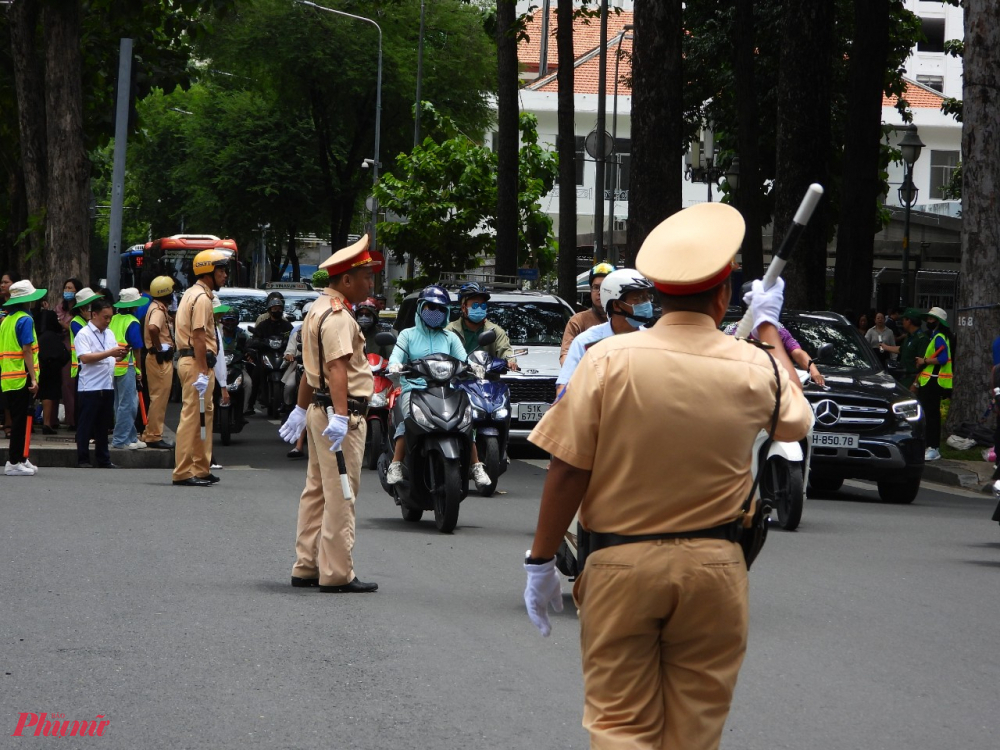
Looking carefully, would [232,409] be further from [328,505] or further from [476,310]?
[328,505]

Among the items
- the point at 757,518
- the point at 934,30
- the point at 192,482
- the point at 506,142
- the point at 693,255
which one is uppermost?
the point at 934,30

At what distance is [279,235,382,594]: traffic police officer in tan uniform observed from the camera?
8164 mm

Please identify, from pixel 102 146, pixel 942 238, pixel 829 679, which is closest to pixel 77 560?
pixel 829 679

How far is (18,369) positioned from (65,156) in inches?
220

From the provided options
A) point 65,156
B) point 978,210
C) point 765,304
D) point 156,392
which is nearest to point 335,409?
point 765,304

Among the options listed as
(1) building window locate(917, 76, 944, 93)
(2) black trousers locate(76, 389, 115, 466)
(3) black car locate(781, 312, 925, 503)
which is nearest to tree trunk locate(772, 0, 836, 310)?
(3) black car locate(781, 312, 925, 503)

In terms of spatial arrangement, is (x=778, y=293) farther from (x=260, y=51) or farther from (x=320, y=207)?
(x=320, y=207)

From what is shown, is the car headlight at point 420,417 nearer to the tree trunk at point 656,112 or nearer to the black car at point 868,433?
the black car at point 868,433

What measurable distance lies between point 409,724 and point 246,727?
1.93 ft

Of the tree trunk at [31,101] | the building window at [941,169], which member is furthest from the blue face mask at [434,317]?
the building window at [941,169]

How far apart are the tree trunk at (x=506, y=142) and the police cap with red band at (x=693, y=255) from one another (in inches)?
988

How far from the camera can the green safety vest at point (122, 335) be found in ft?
52.2

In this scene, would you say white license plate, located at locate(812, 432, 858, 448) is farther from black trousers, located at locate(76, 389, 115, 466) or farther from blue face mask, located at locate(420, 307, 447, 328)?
black trousers, located at locate(76, 389, 115, 466)

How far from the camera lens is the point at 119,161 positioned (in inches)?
696
